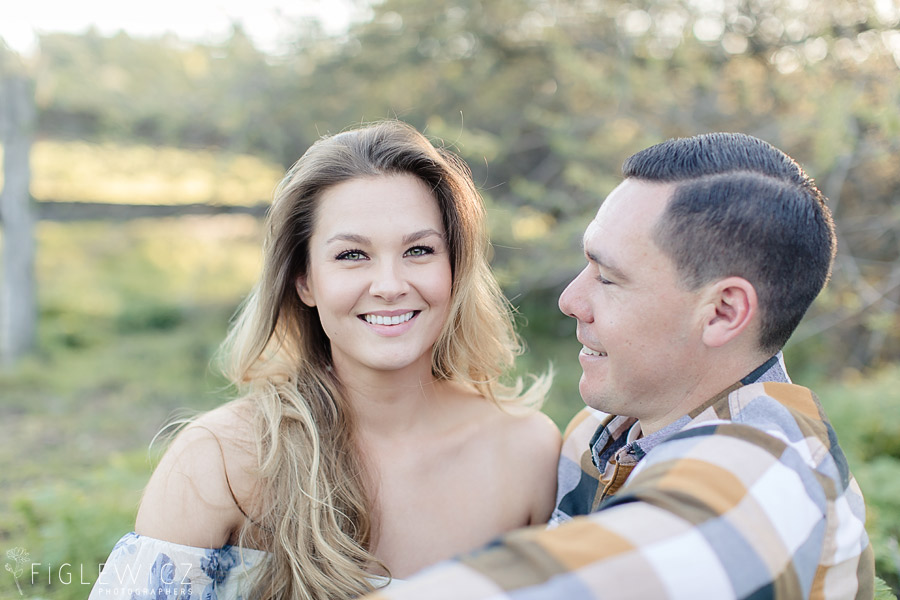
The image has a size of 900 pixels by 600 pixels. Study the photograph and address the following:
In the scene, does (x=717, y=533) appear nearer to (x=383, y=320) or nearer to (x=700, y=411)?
(x=700, y=411)

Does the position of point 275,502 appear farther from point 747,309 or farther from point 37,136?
point 37,136

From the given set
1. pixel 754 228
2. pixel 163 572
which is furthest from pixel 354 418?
pixel 754 228

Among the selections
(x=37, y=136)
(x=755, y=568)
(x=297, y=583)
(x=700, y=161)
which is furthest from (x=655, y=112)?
(x=37, y=136)

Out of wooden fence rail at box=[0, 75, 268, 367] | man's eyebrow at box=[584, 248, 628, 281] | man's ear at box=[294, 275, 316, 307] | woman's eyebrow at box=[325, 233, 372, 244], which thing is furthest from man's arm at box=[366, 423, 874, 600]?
wooden fence rail at box=[0, 75, 268, 367]

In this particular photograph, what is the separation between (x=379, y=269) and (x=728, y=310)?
1089mm

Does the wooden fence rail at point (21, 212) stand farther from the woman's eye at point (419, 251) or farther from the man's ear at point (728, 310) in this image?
the man's ear at point (728, 310)

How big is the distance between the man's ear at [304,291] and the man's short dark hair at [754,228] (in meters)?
1.27

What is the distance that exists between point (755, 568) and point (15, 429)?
237 inches

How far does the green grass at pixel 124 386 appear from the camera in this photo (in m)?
3.32

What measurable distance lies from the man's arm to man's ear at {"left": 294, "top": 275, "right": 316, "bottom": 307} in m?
1.49

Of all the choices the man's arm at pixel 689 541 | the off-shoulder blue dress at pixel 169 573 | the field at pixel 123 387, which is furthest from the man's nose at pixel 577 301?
the field at pixel 123 387

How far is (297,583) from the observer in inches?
86.0

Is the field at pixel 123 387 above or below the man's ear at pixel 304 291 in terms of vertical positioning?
below

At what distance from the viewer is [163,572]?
2.11 m
